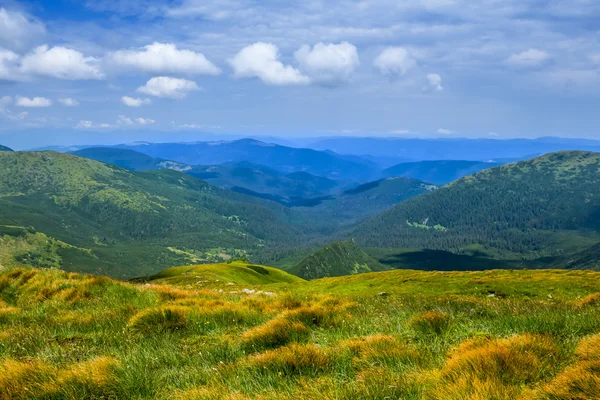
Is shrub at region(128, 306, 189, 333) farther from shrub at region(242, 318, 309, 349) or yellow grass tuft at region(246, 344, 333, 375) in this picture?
yellow grass tuft at region(246, 344, 333, 375)

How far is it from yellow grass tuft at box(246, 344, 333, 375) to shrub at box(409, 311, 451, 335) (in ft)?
10.2

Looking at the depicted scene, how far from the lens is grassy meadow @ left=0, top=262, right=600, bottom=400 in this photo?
15.3 ft

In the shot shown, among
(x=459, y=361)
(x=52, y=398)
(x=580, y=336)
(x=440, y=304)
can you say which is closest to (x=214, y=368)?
(x=52, y=398)

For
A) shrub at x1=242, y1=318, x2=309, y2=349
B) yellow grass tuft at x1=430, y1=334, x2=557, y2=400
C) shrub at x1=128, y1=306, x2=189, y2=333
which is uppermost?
yellow grass tuft at x1=430, y1=334, x2=557, y2=400

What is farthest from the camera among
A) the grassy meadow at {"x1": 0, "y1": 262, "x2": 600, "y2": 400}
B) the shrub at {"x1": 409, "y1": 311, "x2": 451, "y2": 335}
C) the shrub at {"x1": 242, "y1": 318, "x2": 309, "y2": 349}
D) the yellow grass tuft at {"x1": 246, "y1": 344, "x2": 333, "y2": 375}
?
the shrub at {"x1": 409, "y1": 311, "x2": 451, "y2": 335}

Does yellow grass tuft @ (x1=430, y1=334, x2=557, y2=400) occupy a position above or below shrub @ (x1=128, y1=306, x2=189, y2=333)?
above

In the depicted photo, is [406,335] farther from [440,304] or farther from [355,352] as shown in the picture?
[440,304]

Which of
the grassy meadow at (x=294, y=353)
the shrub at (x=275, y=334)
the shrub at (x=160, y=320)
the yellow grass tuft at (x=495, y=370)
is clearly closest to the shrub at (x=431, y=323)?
the grassy meadow at (x=294, y=353)

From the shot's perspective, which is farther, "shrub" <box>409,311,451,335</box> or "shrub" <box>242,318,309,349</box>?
"shrub" <box>409,311,451,335</box>

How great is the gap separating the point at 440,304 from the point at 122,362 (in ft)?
33.4

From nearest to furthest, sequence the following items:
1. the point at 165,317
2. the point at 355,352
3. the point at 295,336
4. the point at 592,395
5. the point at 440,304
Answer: the point at 592,395 < the point at 355,352 < the point at 295,336 < the point at 165,317 < the point at 440,304

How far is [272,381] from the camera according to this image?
211 inches

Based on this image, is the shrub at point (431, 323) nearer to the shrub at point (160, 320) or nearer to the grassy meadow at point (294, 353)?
the grassy meadow at point (294, 353)

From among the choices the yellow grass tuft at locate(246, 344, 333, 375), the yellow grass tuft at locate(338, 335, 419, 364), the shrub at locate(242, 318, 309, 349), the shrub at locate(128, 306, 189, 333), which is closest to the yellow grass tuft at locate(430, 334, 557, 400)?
the yellow grass tuft at locate(338, 335, 419, 364)
